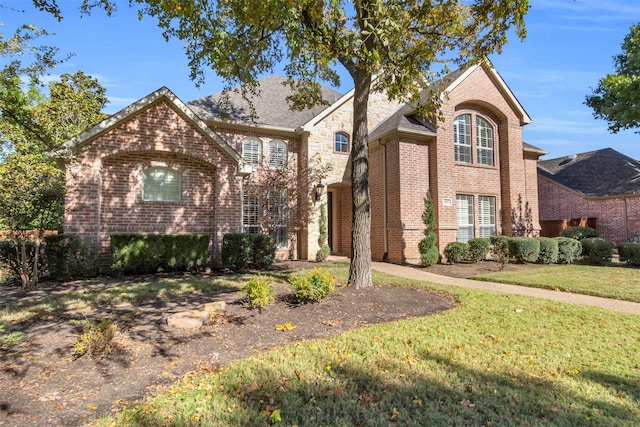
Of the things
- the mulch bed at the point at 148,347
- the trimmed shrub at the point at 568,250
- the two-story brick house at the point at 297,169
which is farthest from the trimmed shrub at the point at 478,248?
the mulch bed at the point at 148,347

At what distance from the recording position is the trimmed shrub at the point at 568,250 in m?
13.8

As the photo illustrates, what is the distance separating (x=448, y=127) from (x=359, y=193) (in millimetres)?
8796

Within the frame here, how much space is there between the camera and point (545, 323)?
551 centimetres

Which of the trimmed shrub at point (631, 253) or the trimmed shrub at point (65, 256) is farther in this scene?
the trimmed shrub at point (631, 253)

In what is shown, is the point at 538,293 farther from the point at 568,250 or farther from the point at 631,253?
the point at 568,250

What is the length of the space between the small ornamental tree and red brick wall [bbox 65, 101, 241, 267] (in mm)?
6888

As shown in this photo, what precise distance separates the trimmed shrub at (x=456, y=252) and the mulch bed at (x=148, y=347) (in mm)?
6563

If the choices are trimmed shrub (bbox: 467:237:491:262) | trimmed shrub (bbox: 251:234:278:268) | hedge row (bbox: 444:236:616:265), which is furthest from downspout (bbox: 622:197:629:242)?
trimmed shrub (bbox: 251:234:278:268)

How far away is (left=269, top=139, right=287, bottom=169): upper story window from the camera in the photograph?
15.4 m

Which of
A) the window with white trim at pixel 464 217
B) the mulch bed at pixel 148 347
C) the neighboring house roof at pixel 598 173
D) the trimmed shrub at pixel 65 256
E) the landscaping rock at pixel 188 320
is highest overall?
the neighboring house roof at pixel 598 173

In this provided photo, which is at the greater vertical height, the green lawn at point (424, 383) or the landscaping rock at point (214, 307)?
the landscaping rock at point (214, 307)

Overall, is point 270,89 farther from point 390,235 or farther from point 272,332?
point 272,332

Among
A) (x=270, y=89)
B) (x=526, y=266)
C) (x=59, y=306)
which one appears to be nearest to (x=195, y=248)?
(x=59, y=306)

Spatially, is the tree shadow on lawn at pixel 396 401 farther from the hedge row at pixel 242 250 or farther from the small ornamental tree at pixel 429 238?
the small ornamental tree at pixel 429 238
